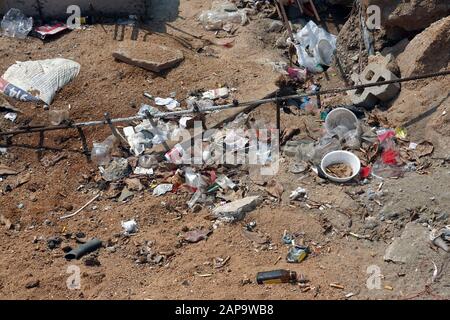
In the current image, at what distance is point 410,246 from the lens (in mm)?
5168

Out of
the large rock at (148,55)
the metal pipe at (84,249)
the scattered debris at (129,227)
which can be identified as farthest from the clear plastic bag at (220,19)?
the metal pipe at (84,249)

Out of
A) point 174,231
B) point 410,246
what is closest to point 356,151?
point 410,246

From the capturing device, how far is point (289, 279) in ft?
16.2

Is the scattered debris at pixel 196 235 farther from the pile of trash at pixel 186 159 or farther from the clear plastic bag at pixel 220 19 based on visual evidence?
the clear plastic bag at pixel 220 19

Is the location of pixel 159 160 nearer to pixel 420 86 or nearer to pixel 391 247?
pixel 391 247

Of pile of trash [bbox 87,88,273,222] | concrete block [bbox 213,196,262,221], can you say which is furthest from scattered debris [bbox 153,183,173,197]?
concrete block [bbox 213,196,262,221]

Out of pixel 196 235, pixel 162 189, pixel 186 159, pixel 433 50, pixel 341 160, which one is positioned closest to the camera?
pixel 196 235

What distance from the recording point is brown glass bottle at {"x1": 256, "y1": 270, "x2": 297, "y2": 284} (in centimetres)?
491

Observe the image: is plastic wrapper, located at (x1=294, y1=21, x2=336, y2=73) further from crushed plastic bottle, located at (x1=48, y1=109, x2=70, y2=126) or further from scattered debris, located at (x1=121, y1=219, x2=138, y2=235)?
scattered debris, located at (x1=121, y1=219, x2=138, y2=235)

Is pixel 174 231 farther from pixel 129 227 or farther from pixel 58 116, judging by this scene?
pixel 58 116

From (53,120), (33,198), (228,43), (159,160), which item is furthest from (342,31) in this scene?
(33,198)

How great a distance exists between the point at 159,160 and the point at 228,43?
9.09 ft

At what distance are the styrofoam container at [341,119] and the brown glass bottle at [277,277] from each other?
7.43ft

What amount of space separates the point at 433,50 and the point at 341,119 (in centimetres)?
131
